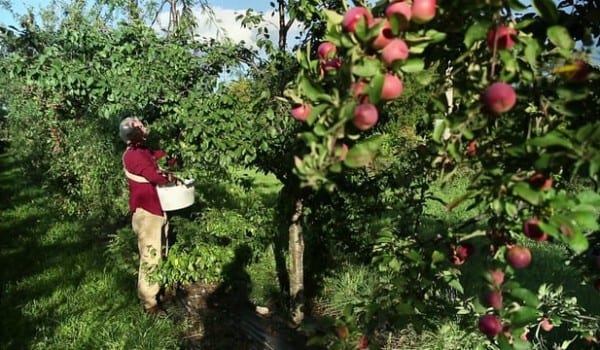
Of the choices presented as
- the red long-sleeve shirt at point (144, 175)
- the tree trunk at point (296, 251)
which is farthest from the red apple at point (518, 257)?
the red long-sleeve shirt at point (144, 175)

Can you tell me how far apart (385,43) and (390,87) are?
78 mm

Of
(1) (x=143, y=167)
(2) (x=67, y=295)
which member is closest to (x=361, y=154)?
(1) (x=143, y=167)

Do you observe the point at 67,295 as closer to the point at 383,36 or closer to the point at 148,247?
the point at 148,247

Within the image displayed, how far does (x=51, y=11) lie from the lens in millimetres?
12766

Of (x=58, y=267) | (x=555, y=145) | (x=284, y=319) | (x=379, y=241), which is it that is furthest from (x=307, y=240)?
(x=555, y=145)

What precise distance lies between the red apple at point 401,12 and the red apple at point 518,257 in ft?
1.65

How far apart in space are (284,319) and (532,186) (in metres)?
3.58

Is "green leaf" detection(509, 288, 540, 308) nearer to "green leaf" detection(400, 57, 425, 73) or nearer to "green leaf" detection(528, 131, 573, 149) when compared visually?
"green leaf" detection(528, 131, 573, 149)

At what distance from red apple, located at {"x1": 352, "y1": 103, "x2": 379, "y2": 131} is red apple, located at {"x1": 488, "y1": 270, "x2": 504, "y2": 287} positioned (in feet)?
1.58

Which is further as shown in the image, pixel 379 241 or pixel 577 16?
pixel 379 241

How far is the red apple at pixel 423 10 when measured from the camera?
94 cm

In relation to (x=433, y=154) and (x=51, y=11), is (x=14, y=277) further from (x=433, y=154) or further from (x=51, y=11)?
(x=51, y=11)

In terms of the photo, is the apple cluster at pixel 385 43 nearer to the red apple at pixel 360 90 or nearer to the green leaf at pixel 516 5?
the red apple at pixel 360 90

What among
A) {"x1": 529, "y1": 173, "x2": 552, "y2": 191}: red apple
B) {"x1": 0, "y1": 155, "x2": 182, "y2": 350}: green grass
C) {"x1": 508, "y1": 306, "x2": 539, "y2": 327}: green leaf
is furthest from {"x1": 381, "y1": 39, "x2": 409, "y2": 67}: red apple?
{"x1": 0, "y1": 155, "x2": 182, "y2": 350}: green grass
